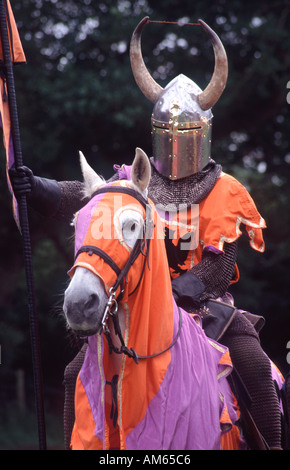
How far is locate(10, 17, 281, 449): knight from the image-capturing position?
4.00 meters

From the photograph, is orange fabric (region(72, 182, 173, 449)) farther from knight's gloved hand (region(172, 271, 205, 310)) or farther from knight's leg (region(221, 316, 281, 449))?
knight's leg (region(221, 316, 281, 449))

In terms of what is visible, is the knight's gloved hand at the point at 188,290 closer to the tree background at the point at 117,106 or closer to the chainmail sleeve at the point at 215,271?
the chainmail sleeve at the point at 215,271

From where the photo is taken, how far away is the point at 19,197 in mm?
3701

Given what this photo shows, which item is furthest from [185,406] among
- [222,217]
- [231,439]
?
[222,217]

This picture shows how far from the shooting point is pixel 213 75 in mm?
4555

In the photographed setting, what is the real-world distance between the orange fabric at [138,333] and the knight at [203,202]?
1.96 feet

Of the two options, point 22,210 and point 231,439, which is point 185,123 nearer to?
point 22,210

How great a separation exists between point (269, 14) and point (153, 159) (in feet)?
27.0

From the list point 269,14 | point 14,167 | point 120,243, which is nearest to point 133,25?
point 269,14

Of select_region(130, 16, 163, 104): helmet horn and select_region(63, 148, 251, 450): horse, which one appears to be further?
select_region(130, 16, 163, 104): helmet horn

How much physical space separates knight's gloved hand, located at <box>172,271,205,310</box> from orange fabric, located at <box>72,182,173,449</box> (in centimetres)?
53

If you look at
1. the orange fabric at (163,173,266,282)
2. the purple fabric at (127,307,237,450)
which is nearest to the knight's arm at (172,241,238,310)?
the orange fabric at (163,173,266,282)

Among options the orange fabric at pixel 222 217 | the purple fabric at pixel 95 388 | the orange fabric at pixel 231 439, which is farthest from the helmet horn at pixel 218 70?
the orange fabric at pixel 231 439

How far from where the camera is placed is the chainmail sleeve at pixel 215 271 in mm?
4098
